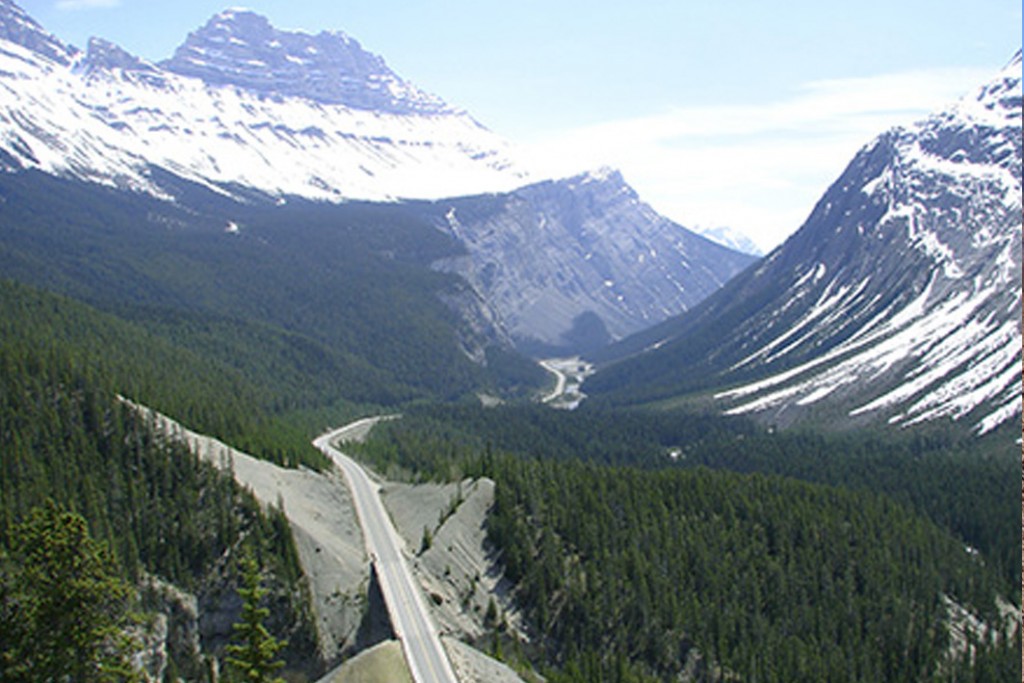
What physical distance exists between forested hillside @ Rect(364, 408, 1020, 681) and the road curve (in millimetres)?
10812

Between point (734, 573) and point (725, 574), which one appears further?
point (734, 573)

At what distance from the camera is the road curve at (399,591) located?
6750cm

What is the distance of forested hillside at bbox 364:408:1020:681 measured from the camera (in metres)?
94.1

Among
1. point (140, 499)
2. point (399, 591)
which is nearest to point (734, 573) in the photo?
point (399, 591)

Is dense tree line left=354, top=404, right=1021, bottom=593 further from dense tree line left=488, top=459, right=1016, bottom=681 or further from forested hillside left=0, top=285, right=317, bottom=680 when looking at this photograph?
forested hillside left=0, top=285, right=317, bottom=680

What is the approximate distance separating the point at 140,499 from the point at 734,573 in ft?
198

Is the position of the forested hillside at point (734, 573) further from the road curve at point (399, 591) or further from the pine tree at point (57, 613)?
the pine tree at point (57, 613)

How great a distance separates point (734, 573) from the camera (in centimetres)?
10812

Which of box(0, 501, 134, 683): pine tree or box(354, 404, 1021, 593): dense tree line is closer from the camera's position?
box(0, 501, 134, 683): pine tree

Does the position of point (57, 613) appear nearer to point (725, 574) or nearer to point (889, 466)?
point (725, 574)

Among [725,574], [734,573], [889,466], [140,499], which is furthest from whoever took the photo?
[889,466]

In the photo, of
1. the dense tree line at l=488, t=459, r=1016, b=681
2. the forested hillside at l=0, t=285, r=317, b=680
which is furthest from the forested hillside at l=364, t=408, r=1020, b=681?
the forested hillside at l=0, t=285, r=317, b=680

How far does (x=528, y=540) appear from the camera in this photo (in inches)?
3893

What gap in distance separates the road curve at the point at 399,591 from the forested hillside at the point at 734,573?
35.5 ft
